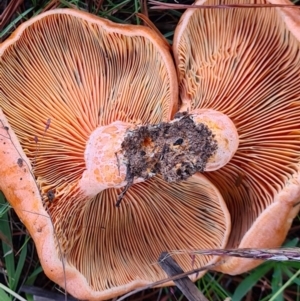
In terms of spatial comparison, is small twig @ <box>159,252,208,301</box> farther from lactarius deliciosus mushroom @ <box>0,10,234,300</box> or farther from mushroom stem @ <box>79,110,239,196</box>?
mushroom stem @ <box>79,110,239,196</box>

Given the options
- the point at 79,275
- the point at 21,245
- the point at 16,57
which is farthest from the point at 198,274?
the point at 16,57

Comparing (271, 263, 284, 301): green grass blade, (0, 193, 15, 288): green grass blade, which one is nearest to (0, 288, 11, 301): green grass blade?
(0, 193, 15, 288): green grass blade

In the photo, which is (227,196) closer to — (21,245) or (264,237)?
(264,237)

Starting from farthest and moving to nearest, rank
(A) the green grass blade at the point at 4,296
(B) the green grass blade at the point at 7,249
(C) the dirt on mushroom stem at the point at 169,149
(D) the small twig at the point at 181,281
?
(B) the green grass blade at the point at 7,249, (A) the green grass blade at the point at 4,296, (D) the small twig at the point at 181,281, (C) the dirt on mushroom stem at the point at 169,149

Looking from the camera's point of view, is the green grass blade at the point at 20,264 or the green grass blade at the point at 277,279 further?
the green grass blade at the point at 20,264

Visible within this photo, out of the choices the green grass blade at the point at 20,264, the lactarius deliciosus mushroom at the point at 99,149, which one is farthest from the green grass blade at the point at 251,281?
the green grass blade at the point at 20,264

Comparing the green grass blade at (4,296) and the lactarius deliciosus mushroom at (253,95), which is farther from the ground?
the lactarius deliciosus mushroom at (253,95)

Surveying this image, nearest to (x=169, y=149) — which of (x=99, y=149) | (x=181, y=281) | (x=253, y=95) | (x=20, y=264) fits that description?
(x=99, y=149)

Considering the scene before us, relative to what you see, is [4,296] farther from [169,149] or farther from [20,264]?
[169,149]

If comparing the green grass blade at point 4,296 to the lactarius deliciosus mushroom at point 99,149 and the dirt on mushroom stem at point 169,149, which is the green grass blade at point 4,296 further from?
the dirt on mushroom stem at point 169,149
